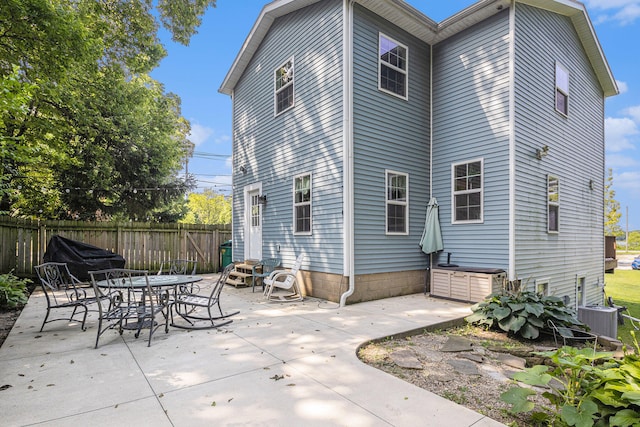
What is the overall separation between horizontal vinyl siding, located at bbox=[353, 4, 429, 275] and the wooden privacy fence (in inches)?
269

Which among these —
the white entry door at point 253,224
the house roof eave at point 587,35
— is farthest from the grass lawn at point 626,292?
the white entry door at point 253,224

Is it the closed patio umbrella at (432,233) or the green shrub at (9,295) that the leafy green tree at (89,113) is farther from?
the closed patio umbrella at (432,233)

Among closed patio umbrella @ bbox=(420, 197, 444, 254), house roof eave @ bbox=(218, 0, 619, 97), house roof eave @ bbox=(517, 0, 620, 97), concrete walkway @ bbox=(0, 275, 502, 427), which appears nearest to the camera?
concrete walkway @ bbox=(0, 275, 502, 427)

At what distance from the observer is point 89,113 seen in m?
10.3

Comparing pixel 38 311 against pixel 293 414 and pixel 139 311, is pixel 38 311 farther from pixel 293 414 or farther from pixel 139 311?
pixel 293 414

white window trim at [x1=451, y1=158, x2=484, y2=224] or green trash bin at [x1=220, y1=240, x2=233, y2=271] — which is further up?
white window trim at [x1=451, y1=158, x2=484, y2=224]

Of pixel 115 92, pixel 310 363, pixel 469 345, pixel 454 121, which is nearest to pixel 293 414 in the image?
pixel 310 363

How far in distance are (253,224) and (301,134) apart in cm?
337

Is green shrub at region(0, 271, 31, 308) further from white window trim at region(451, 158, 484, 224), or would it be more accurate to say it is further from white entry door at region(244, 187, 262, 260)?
white window trim at region(451, 158, 484, 224)

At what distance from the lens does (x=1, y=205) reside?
A: 34.8ft

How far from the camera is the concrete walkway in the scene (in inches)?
93.1

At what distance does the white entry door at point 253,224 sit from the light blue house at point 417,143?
0.33 m

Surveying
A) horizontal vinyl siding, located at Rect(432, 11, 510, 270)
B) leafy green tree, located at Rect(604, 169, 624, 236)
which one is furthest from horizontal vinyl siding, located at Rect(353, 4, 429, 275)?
leafy green tree, located at Rect(604, 169, 624, 236)

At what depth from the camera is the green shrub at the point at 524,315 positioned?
14.7 ft
